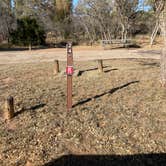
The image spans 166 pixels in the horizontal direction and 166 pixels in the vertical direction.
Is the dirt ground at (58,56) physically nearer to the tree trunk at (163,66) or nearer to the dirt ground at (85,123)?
the dirt ground at (85,123)

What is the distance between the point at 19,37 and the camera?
25.6 metres

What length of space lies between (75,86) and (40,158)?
3857mm

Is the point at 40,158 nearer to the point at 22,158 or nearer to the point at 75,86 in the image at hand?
the point at 22,158

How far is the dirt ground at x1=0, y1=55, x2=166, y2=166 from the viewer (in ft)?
12.4

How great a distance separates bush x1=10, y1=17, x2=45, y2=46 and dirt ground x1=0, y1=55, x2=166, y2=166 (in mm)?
18140

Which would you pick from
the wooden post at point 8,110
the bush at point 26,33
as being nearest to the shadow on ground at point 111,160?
the wooden post at point 8,110

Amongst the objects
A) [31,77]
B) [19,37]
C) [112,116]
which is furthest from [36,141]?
[19,37]

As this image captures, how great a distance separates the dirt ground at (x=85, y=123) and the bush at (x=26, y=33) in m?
18.1

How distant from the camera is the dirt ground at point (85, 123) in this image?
12.4 feet

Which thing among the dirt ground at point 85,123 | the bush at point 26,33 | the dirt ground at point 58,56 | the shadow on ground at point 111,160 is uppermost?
the bush at point 26,33

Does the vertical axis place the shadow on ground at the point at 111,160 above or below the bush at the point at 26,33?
below

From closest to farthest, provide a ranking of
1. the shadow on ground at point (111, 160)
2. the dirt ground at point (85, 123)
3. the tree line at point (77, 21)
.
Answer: the shadow on ground at point (111, 160) < the dirt ground at point (85, 123) < the tree line at point (77, 21)

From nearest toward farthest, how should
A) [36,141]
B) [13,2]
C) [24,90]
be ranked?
[36,141] < [24,90] < [13,2]

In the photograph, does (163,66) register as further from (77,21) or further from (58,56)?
(77,21)
